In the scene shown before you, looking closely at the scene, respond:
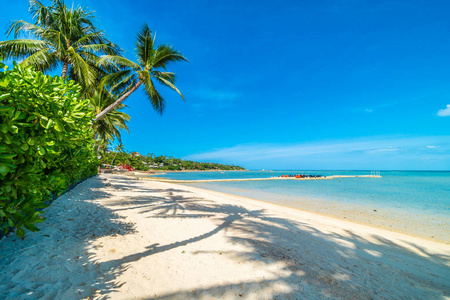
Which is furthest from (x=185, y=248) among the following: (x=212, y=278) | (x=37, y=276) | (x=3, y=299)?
(x=3, y=299)

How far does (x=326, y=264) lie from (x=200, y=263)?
2.44 m

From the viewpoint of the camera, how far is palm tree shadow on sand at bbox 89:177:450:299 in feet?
8.52

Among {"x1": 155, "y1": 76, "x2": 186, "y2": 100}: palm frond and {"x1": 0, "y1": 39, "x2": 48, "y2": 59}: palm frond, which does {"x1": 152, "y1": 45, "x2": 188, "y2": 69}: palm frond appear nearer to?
{"x1": 155, "y1": 76, "x2": 186, "y2": 100}: palm frond

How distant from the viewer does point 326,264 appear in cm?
343

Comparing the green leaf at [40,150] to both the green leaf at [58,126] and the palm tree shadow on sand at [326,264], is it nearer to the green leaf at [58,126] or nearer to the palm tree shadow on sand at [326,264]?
the green leaf at [58,126]

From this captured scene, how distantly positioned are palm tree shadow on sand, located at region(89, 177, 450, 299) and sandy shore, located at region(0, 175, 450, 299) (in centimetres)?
2

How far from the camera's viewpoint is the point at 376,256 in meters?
4.12

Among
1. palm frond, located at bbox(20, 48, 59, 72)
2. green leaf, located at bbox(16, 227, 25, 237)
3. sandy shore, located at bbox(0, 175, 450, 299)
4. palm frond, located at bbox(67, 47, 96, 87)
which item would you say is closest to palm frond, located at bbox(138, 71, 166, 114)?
palm frond, located at bbox(67, 47, 96, 87)

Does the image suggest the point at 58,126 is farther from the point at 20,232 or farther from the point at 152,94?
the point at 152,94

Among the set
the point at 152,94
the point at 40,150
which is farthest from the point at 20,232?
the point at 152,94

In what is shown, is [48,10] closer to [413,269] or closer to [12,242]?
[12,242]

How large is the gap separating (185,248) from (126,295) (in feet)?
5.15

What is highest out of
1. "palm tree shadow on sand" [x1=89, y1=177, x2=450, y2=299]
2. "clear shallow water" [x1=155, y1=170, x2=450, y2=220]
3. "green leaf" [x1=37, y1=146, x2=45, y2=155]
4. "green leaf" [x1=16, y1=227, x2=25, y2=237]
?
"green leaf" [x1=37, y1=146, x2=45, y2=155]

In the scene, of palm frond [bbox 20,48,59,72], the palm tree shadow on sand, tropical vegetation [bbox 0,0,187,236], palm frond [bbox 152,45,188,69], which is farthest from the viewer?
palm frond [bbox 152,45,188,69]
